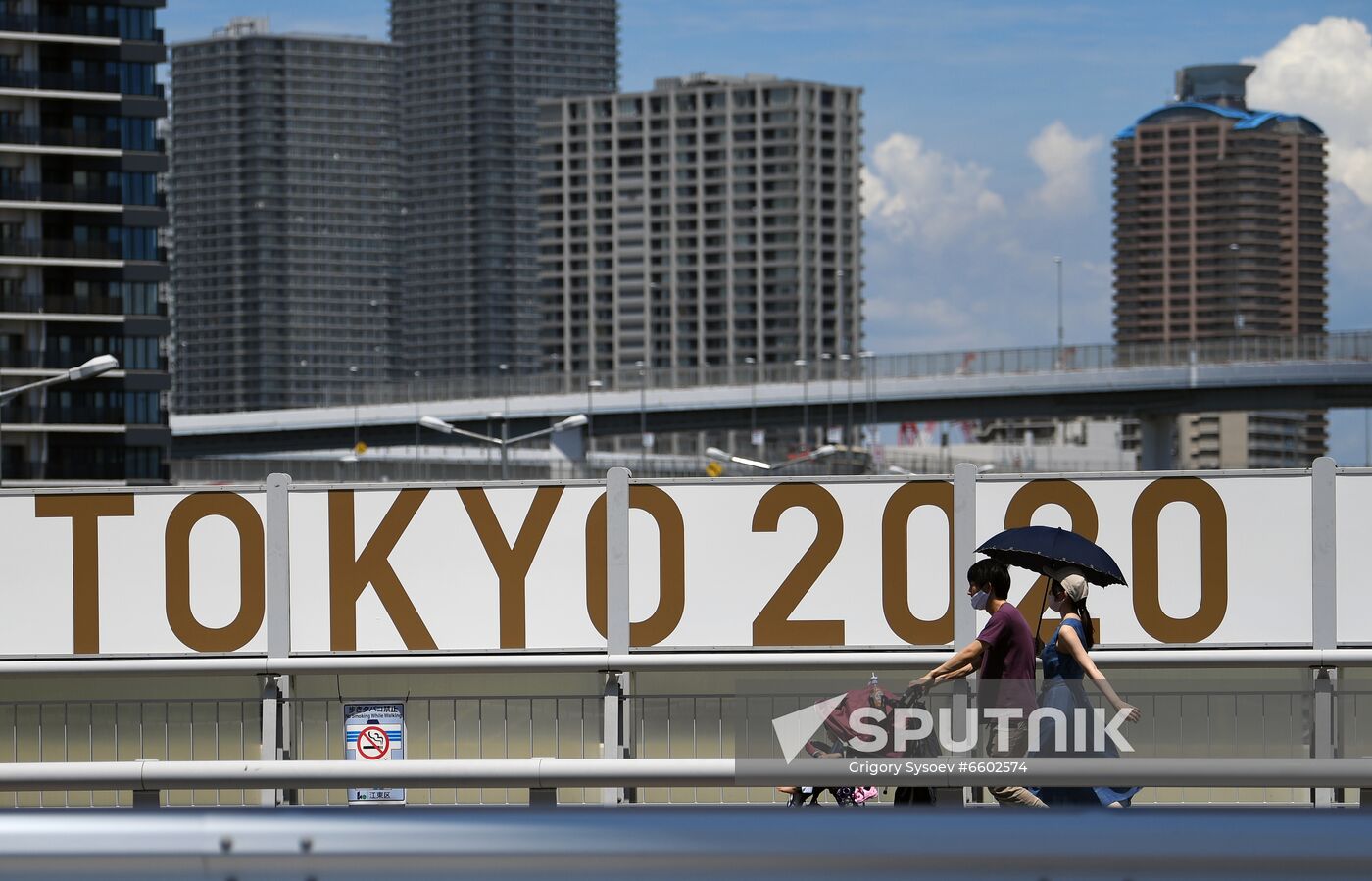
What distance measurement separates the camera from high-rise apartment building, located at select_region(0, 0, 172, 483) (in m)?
89.6

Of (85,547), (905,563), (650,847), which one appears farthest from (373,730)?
(650,847)

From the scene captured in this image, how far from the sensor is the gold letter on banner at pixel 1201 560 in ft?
40.1

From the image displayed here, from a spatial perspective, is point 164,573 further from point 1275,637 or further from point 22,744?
point 1275,637

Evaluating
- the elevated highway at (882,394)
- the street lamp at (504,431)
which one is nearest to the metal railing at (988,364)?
the elevated highway at (882,394)

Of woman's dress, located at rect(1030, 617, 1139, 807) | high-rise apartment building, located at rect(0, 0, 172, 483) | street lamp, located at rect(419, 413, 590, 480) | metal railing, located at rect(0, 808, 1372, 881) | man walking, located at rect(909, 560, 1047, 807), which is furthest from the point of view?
high-rise apartment building, located at rect(0, 0, 172, 483)

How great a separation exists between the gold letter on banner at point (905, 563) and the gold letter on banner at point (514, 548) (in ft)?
7.86

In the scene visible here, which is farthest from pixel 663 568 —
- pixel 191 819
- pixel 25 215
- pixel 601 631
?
pixel 25 215

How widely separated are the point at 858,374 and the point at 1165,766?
341ft

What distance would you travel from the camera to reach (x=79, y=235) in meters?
92.6

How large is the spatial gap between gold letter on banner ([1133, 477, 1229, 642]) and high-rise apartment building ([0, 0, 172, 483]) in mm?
84011

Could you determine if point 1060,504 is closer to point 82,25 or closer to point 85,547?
point 85,547

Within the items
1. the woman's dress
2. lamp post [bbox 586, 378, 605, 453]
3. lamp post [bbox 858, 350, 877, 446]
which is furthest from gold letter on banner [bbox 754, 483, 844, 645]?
lamp post [bbox 586, 378, 605, 453]

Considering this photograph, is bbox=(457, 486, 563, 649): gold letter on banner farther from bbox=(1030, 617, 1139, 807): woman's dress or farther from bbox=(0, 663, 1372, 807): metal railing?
bbox=(1030, 617, 1139, 807): woman's dress

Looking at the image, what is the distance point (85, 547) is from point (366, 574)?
2068 millimetres
